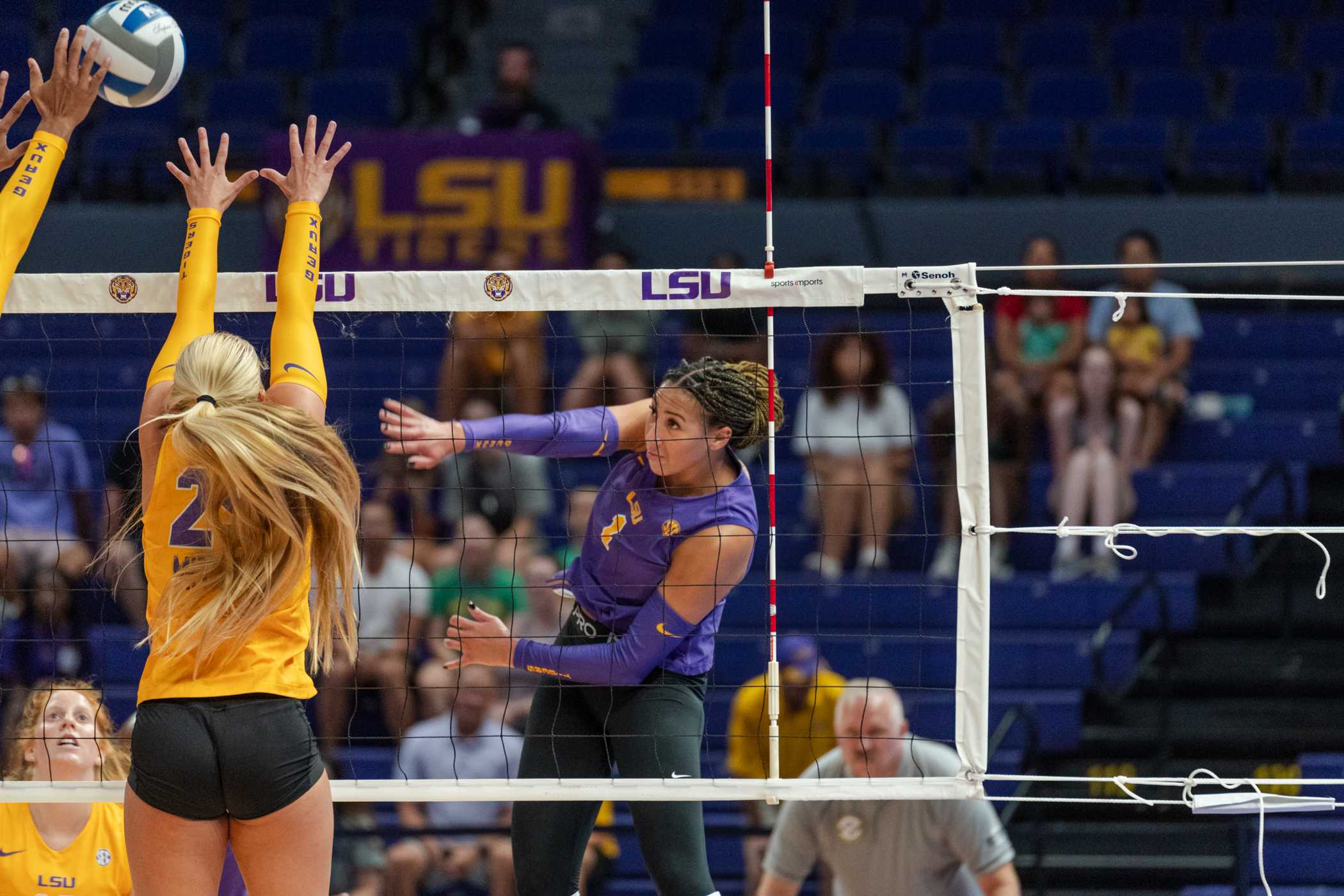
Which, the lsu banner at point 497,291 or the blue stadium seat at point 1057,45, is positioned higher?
the blue stadium seat at point 1057,45

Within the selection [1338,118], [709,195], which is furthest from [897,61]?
[1338,118]

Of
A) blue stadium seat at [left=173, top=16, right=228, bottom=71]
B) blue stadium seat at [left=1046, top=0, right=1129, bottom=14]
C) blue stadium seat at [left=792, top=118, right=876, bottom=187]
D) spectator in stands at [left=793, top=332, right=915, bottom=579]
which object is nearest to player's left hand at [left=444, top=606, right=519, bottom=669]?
spectator in stands at [left=793, top=332, right=915, bottom=579]

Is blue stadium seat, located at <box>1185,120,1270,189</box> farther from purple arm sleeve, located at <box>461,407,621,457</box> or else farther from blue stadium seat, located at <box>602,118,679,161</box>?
purple arm sleeve, located at <box>461,407,621,457</box>

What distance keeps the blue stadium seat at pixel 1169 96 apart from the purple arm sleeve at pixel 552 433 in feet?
25.4

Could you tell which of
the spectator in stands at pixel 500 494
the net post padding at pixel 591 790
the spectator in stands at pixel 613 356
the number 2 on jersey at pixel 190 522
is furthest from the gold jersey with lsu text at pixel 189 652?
the spectator in stands at pixel 613 356

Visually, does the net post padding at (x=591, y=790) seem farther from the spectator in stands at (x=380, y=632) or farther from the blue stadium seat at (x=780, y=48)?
the blue stadium seat at (x=780, y=48)

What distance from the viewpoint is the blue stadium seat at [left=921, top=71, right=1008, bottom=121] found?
11.3m

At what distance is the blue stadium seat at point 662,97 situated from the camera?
1180 cm

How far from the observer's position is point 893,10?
12.6 meters

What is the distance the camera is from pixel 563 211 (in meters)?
10.2

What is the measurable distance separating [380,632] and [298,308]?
4500 millimetres

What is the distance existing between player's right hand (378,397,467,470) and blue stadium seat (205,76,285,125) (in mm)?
7914

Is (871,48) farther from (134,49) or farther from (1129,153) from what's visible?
(134,49)

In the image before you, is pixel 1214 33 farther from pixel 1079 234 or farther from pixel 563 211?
pixel 563 211
